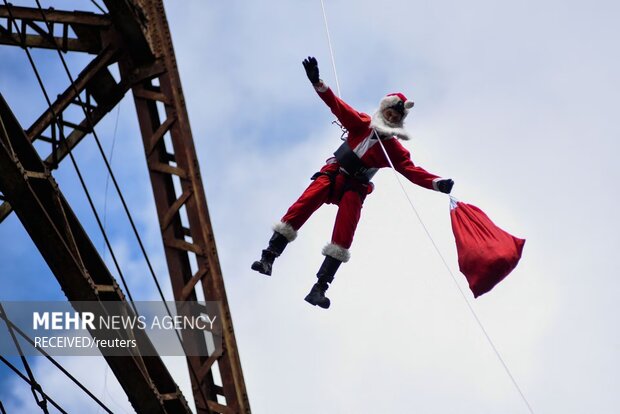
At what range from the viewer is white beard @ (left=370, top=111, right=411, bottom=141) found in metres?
8.98

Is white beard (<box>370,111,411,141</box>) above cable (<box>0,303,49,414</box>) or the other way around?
above

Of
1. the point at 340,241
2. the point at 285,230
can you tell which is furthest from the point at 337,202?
the point at 285,230

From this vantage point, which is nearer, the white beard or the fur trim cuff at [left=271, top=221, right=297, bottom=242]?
the fur trim cuff at [left=271, top=221, right=297, bottom=242]

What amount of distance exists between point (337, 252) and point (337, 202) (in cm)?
39

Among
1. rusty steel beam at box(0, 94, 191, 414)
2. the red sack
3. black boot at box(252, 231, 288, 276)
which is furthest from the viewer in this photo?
black boot at box(252, 231, 288, 276)

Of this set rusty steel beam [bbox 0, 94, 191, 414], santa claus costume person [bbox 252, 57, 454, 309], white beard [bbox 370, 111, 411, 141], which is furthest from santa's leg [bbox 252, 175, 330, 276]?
rusty steel beam [bbox 0, 94, 191, 414]

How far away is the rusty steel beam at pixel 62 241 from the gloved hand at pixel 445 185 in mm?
2435

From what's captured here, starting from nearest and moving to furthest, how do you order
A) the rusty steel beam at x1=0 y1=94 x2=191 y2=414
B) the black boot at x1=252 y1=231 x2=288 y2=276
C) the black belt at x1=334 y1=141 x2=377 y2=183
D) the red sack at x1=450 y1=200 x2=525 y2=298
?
the rusty steel beam at x1=0 y1=94 x2=191 y2=414 → the red sack at x1=450 y1=200 x2=525 y2=298 → the black boot at x1=252 y1=231 x2=288 y2=276 → the black belt at x1=334 y1=141 x2=377 y2=183

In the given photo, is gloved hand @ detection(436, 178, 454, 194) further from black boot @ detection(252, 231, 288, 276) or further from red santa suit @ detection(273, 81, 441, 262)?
black boot @ detection(252, 231, 288, 276)

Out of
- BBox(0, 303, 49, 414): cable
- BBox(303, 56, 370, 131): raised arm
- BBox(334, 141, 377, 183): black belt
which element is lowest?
BBox(0, 303, 49, 414): cable

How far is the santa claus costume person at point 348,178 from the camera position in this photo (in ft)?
29.0

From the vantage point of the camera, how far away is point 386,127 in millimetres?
9031

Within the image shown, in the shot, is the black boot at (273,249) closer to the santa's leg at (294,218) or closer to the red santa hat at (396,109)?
the santa's leg at (294,218)

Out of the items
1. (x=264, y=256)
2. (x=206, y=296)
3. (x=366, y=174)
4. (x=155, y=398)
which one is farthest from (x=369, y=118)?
(x=155, y=398)
